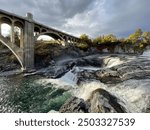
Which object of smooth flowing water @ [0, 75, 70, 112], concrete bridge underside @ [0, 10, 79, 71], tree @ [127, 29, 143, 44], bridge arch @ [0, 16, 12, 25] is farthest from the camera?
tree @ [127, 29, 143, 44]

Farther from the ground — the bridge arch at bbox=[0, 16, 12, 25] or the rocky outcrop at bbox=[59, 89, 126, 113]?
the bridge arch at bbox=[0, 16, 12, 25]

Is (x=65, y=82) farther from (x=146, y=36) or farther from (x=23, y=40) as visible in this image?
(x=146, y=36)

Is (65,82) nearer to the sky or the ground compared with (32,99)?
nearer to the sky

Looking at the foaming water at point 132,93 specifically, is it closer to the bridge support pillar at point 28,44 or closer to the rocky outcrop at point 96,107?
the rocky outcrop at point 96,107

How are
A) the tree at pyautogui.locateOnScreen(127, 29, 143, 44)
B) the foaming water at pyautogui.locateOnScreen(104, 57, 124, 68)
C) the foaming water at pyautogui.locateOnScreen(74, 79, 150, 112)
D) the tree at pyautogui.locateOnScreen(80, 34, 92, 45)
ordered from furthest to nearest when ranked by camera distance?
the tree at pyautogui.locateOnScreen(127, 29, 143, 44), the tree at pyautogui.locateOnScreen(80, 34, 92, 45), the foaming water at pyautogui.locateOnScreen(104, 57, 124, 68), the foaming water at pyautogui.locateOnScreen(74, 79, 150, 112)

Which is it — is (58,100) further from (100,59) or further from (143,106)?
(100,59)

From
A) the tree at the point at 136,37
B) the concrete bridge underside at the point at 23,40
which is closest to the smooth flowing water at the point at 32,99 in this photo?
the concrete bridge underside at the point at 23,40

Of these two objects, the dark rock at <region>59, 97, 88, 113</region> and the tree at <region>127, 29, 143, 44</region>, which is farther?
the tree at <region>127, 29, 143, 44</region>

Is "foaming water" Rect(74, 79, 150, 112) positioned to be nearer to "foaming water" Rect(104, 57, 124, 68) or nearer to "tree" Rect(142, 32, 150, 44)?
"foaming water" Rect(104, 57, 124, 68)

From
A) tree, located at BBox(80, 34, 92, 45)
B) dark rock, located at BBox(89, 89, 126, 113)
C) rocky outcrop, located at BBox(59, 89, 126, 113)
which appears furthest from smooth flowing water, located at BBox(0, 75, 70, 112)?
tree, located at BBox(80, 34, 92, 45)

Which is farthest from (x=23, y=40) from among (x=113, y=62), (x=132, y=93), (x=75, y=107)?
(x=75, y=107)

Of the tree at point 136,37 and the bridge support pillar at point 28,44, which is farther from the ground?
the tree at point 136,37

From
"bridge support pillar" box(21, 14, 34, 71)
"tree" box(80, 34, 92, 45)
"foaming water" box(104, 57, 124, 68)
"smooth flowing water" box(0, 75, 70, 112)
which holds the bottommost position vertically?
"smooth flowing water" box(0, 75, 70, 112)

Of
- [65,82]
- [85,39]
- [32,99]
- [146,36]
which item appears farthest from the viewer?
[146,36]
